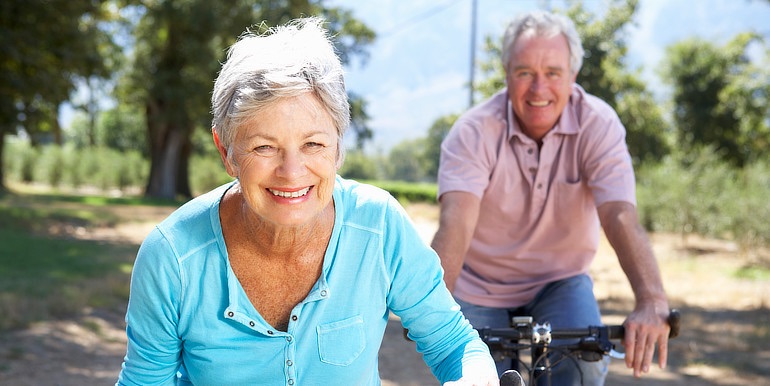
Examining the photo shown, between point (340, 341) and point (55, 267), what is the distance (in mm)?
10205

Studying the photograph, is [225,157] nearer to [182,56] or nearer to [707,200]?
[707,200]

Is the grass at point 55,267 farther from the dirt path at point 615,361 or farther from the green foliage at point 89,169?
the green foliage at point 89,169

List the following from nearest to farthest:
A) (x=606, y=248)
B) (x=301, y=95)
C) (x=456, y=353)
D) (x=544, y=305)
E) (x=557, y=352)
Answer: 1. (x=301, y=95)
2. (x=456, y=353)
3. (x=557, y=352)
4. (x=544, y=305)
5. (x=606, y=248)

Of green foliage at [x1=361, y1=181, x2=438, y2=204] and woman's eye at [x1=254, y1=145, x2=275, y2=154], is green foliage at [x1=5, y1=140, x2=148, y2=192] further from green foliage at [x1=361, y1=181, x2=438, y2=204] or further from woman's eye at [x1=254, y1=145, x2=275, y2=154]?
woman's eye at [x1=254, y1=145, x2=275, y2=154]

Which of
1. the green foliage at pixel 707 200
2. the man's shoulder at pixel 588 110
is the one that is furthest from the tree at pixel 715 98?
the man's shoulder at pixel 588 110

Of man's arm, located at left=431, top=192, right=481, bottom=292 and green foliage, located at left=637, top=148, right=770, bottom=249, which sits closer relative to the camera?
man's arm, located at left=431, top=192, right=481, bottom=292

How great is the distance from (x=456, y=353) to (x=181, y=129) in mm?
31054

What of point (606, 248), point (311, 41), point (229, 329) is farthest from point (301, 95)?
point (606, 248)

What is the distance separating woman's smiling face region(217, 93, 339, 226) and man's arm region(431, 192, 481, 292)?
3.35 ft

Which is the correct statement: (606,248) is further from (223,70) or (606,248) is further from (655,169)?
(223,70)

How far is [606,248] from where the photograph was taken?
54.0 feet

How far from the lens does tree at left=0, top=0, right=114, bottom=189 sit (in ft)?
46.1

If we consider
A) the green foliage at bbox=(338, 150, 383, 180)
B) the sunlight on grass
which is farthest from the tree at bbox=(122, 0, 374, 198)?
the sunlight on grass

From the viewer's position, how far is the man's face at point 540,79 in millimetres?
3348
